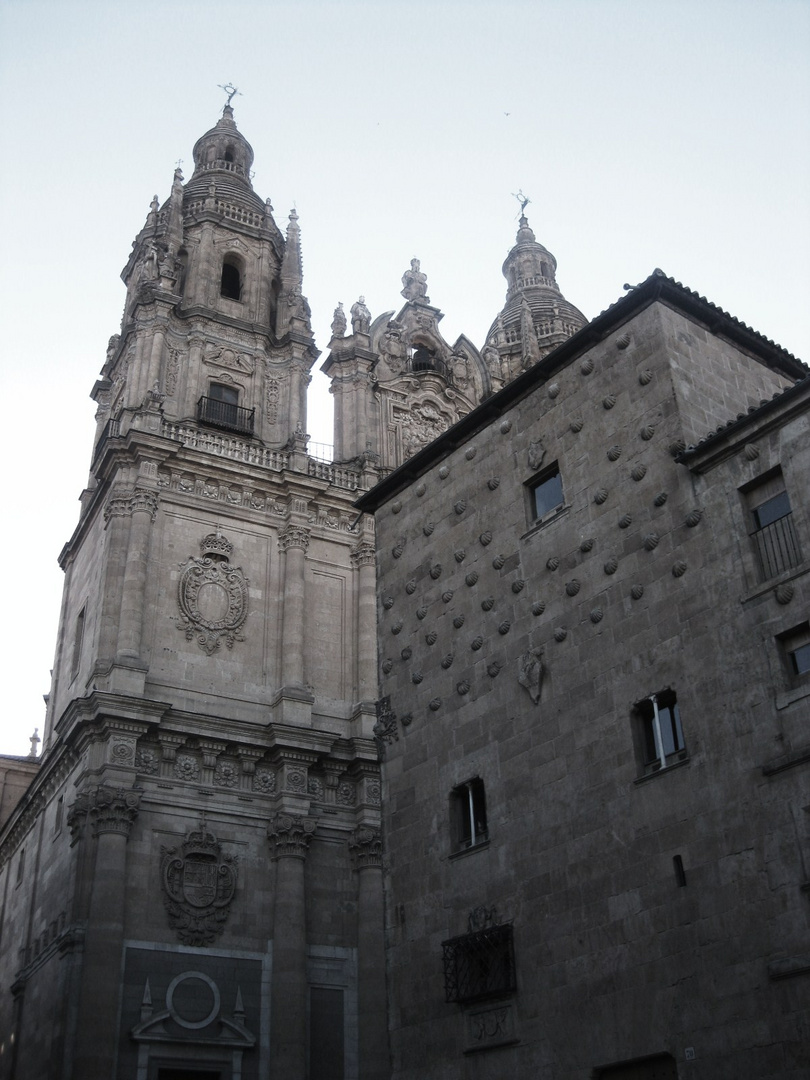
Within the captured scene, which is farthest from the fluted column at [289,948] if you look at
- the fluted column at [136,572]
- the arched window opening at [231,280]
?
the arched window opening at [231,280]

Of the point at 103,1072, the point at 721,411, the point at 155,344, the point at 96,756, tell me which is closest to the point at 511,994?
the point at 721,411

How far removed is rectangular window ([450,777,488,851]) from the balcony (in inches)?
846

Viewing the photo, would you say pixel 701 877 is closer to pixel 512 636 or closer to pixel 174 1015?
pixel 512 636

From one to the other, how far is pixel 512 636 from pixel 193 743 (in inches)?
583

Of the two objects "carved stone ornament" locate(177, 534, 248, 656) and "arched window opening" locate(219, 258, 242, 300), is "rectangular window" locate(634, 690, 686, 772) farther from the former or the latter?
"arched window opening" locate(219, 258, 242, 300)

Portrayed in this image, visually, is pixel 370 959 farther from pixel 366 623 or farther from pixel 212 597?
pixel 212 597

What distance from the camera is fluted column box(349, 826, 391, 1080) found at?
2903 cm

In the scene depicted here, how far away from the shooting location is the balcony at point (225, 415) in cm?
3772

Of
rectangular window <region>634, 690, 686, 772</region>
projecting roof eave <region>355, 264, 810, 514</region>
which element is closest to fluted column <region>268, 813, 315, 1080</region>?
projecting roof eave <region>355, 264, 810, 514</region>

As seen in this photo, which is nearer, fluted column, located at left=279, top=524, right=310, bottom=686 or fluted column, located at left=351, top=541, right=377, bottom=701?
fluted column, located at left=279, top=524, right=310, bottom=686

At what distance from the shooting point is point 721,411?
17812mm

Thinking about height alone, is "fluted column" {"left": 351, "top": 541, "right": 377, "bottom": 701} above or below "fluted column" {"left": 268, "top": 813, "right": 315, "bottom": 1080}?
above

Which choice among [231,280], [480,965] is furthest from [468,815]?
[231,280]

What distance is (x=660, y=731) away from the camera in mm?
15727
